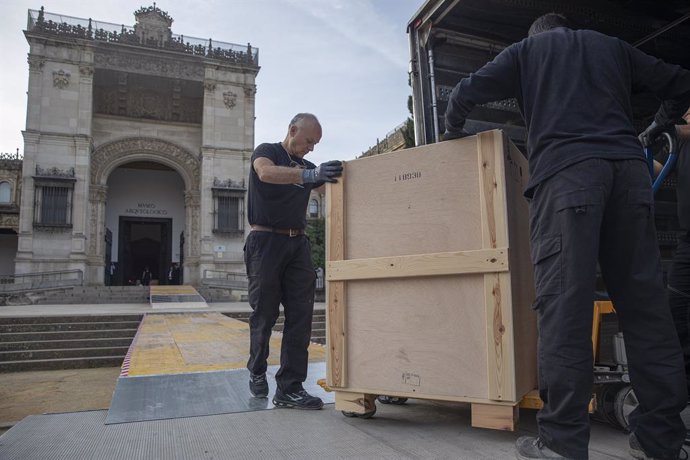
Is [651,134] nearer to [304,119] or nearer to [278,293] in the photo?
[304,119]

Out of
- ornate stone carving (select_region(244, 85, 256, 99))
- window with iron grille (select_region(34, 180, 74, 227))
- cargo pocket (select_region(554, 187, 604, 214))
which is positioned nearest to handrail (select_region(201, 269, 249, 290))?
window with iron grille (select_region(34, 180, 74, 227))

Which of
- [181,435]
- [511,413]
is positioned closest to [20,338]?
[181,435]

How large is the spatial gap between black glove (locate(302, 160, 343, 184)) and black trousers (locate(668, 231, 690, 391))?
1879mm

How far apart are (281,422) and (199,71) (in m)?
25.0

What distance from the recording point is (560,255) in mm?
1833

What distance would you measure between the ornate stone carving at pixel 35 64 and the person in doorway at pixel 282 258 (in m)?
23.7

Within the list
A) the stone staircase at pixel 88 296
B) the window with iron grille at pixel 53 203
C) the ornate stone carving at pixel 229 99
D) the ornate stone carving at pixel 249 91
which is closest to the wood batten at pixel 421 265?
the stone staircase at pixel 88 296

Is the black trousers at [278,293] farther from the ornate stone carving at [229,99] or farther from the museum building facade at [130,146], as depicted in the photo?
the ornate stone carving at [229,99]

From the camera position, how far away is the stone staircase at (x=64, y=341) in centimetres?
720

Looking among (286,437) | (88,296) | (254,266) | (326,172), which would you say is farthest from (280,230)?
(88,296)

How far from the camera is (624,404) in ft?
7.16

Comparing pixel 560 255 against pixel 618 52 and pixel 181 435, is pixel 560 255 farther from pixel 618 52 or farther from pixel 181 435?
pixel 181 435

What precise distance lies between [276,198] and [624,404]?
2.27 metres

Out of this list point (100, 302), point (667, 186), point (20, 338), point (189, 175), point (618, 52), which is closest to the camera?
point (618, 52)
